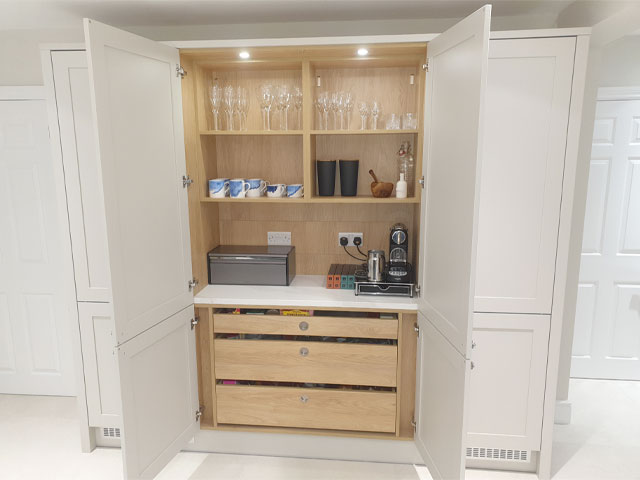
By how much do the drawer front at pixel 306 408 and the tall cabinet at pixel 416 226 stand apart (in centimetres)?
13

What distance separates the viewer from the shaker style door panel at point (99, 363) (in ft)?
7.70

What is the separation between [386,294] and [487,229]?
62 cm

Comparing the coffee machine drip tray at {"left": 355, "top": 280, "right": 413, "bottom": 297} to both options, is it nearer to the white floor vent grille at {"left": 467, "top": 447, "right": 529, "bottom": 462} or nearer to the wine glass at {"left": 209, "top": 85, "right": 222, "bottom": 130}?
the white floor vent grille at {"left": 467, "top": 447, "right": 529, "bottom": 462}

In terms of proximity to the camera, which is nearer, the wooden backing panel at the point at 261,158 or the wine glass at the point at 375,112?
the wine glass at the point at 375,112

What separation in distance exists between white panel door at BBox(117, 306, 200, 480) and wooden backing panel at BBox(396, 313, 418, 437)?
3.64 ft

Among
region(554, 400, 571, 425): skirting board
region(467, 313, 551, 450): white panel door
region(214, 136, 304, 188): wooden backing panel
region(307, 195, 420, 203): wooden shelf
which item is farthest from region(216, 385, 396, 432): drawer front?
region(214, 136, 304, 188): wooden backing panel

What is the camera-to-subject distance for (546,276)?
207 cm

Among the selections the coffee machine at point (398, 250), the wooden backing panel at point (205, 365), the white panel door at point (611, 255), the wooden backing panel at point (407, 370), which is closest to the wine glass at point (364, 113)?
the coffee machine at point (398, 250)

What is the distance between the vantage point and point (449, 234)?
1.84 meters

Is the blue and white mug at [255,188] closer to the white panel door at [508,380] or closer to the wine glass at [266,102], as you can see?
the wine glass at [266,102]

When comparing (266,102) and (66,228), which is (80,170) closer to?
(66,228)

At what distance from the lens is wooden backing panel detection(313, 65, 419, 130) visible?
8.25 feet

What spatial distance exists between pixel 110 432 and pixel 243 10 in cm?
244

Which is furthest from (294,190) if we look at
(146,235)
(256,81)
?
(146,235)
